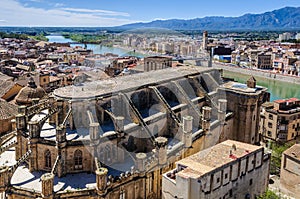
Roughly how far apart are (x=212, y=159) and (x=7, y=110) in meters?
19.0

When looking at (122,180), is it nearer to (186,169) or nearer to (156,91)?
(186,169)

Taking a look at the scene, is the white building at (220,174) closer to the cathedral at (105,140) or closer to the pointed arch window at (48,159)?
the cathedral at (105,140)

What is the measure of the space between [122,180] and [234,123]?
15142 millimetres

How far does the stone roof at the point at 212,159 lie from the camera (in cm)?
1623

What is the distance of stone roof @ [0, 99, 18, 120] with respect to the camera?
27.2m

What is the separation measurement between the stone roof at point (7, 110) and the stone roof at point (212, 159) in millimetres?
16814

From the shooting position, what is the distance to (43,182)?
52.7ft

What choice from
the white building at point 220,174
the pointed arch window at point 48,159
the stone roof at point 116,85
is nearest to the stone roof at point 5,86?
the stone roof at point 116,85

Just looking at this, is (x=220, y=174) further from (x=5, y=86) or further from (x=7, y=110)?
(x=5, y=86)

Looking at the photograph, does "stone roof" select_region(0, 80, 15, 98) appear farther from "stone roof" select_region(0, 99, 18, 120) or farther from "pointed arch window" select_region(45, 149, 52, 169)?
"pointed arch window" select_region(45, 149, 52, 169)

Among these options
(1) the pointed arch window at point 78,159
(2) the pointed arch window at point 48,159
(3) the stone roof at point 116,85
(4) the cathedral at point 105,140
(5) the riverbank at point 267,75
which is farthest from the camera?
(5) the riverbank at point 267,75

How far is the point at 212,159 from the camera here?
1773cm

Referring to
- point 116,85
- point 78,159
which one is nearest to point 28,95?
point 116,85

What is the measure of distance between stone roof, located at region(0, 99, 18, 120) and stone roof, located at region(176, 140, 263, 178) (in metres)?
16.8
